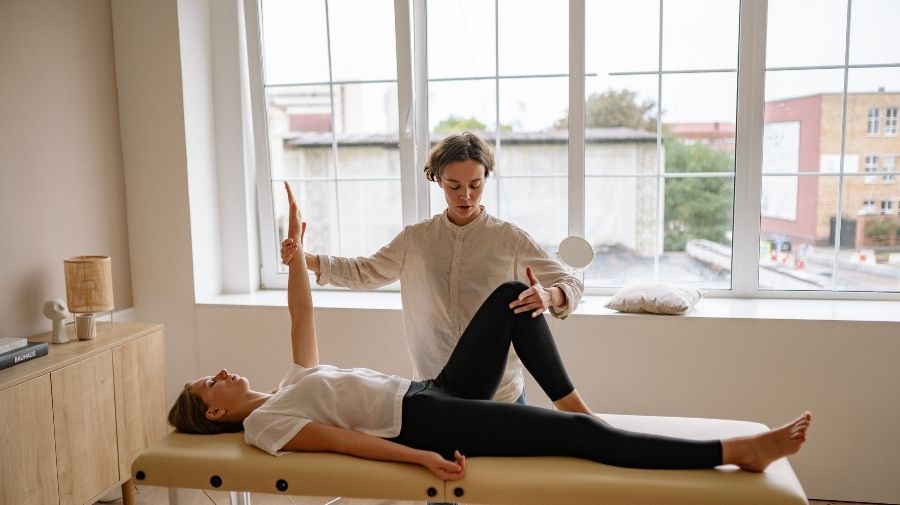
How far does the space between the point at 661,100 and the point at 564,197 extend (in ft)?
1.88

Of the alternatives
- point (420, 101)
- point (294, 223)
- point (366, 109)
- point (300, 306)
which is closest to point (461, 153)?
point (294, 223)

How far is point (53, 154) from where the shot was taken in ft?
9.26

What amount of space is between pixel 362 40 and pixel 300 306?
1.53 metres

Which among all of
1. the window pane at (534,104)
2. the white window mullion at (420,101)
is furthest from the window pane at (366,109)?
the window pane at (534,104)

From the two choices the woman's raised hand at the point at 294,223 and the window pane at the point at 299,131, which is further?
the window pane at the point at 299,131

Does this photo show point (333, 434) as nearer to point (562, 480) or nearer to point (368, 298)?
point (562, 480)

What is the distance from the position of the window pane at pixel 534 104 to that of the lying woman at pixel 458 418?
1.39m

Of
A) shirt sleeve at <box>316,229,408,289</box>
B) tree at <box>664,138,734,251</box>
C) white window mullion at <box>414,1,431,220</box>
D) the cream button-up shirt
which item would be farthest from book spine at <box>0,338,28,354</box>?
tree at <box>664,138,734,251</box>

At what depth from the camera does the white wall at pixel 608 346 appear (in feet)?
8.99

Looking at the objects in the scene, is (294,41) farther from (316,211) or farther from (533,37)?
(533,37)

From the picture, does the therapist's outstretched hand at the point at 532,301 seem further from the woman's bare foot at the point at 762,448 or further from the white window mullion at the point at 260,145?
the white window mullion at the point at 260,145

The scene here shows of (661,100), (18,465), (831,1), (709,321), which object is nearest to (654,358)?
(709,321)

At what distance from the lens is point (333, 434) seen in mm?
1907

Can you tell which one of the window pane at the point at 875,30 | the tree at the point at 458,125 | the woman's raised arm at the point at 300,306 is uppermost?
the window pane at the point at 875,30
